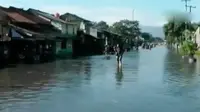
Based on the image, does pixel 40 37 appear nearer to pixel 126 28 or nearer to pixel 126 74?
pixel 126 74

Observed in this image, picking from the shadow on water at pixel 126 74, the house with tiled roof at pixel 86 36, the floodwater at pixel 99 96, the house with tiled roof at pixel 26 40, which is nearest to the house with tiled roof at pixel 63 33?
the house with tiled roof at pixel 86 36

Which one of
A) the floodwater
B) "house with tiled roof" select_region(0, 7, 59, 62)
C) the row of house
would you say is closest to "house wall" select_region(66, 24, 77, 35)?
the row of house

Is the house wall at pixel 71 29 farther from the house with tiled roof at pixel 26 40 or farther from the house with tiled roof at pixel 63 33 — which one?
the house with tiled roof at pixel 26 40

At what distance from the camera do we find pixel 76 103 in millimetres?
15203

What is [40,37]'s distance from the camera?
47969mm

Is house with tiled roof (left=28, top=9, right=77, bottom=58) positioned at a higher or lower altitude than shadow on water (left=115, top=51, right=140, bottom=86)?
higher

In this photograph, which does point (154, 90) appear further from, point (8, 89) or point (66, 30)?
point (66, 30)

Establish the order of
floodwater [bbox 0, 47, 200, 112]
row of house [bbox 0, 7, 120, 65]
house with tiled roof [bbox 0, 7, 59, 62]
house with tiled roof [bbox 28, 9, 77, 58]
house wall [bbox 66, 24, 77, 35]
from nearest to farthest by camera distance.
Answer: floodwater [bbox 0, 47, 200, 112]
row of house [bbox 0, 7, 120, 65]
house with tiled roof [bbox 0, 7, 59, 62]
house with tiled roof [bbox 28, 9, 77, 58]
house wall [bbox 66, 24, 77, 35]

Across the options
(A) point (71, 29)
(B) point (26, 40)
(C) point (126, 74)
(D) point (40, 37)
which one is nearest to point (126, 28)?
(A) point (71, 29)

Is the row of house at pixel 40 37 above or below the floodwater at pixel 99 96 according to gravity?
above

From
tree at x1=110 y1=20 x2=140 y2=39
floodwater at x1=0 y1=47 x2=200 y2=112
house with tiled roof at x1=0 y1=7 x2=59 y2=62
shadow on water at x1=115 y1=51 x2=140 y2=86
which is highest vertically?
tree at x1=110 y1=20 x2=140 y2=39

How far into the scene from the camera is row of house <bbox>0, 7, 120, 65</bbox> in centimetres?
4216

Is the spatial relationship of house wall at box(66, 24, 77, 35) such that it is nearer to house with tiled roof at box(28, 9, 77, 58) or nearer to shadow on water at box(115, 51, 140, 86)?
house with tiled roof at box(28, 9, 77, 58)

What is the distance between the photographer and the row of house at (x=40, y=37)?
1660 inches
